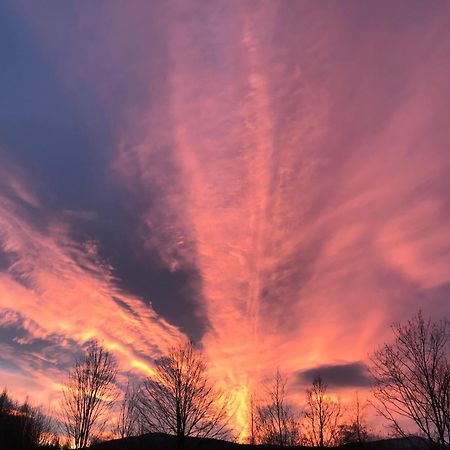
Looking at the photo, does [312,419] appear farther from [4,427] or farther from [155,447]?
[4,427]

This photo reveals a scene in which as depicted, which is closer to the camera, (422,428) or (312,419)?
(422,428)

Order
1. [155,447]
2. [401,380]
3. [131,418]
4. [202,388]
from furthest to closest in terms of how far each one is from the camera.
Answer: [155,447] → [131,418] → [202,388] → [401,380]

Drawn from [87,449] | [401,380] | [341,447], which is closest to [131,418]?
[87,449]

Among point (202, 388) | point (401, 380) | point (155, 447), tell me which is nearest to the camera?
point (401, 380)

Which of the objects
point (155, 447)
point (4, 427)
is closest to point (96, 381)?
point (155, 447)

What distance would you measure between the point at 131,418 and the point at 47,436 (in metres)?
20.8

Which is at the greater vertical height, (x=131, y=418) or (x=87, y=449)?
(x=131, y=418)

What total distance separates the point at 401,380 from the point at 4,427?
192 feet

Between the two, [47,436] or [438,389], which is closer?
[438,389]

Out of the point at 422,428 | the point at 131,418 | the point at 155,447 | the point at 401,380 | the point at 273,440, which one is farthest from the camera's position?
the point at 273,440

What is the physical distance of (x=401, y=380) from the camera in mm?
19109

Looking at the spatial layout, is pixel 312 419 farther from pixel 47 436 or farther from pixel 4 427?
pixel 4 427

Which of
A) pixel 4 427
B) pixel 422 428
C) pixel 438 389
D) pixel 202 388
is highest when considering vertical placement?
pixel 4 427

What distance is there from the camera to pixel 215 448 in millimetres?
51000
